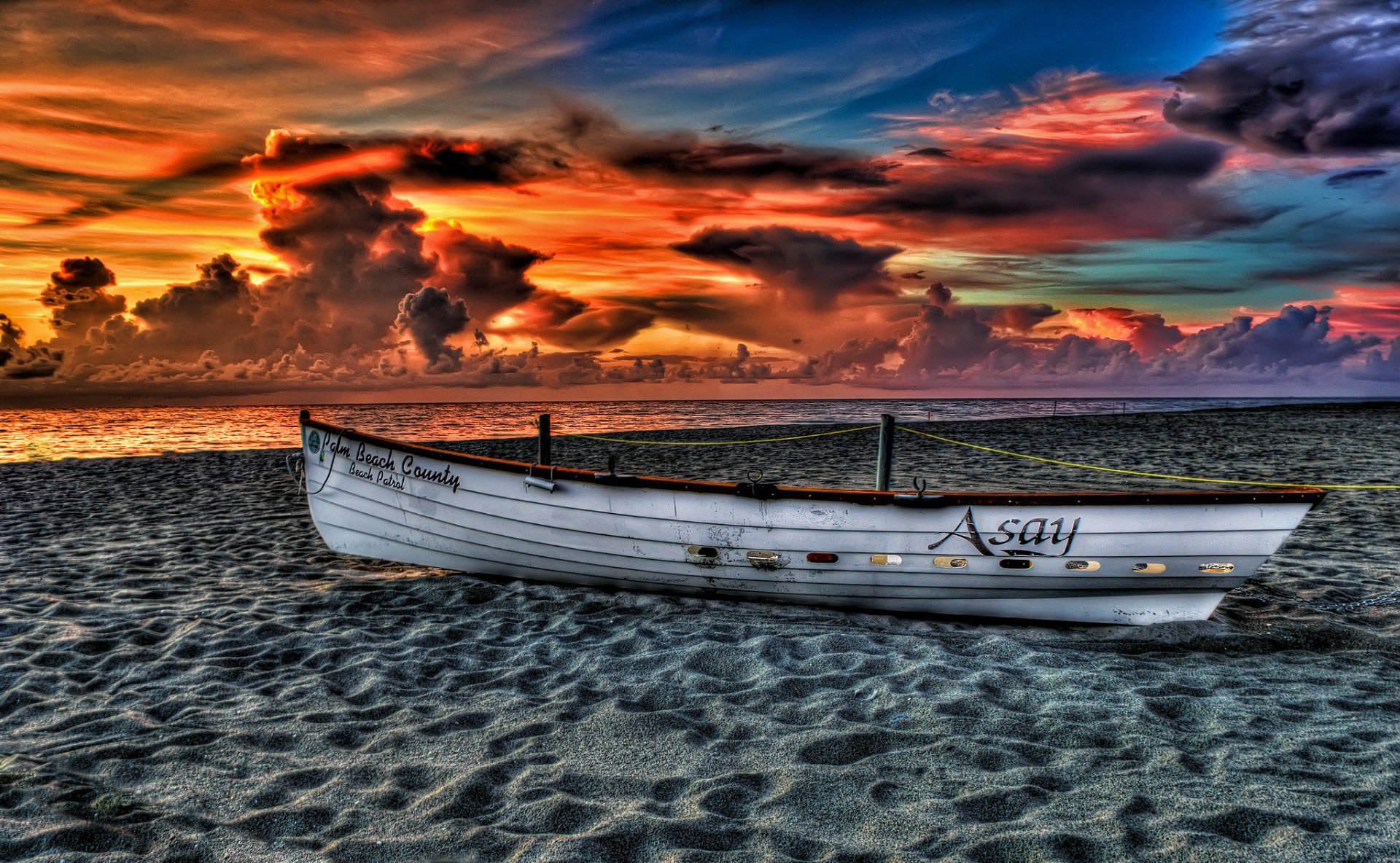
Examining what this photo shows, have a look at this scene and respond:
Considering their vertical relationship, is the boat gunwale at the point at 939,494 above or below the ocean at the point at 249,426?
above

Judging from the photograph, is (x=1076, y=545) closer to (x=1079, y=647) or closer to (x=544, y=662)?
(x=1079, y=647)

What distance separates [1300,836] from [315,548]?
8390mm

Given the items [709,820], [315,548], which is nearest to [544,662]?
[709,820]

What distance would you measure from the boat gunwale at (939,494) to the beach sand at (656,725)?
0.95 metres

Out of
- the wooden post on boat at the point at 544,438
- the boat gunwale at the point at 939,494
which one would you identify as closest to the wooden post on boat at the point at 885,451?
the boat gunwale at the point at 939,494

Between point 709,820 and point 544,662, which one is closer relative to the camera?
point 709,820

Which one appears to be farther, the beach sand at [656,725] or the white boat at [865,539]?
the white boat at [865,539]

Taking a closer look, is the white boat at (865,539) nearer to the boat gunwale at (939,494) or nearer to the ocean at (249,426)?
the boat gunwale at (939,494)


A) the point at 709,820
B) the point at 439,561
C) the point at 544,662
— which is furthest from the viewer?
the point at 439,561

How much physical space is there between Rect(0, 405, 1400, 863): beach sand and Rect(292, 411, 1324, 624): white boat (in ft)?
0.73

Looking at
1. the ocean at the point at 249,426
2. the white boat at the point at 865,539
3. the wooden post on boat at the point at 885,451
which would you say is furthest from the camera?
the ocean at the point at 249,426

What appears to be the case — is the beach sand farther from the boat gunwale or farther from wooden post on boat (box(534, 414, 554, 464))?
wooden post on boat (box(534, 414, 554, 464))

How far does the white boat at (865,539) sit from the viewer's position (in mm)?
5168

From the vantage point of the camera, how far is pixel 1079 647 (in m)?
5.04
